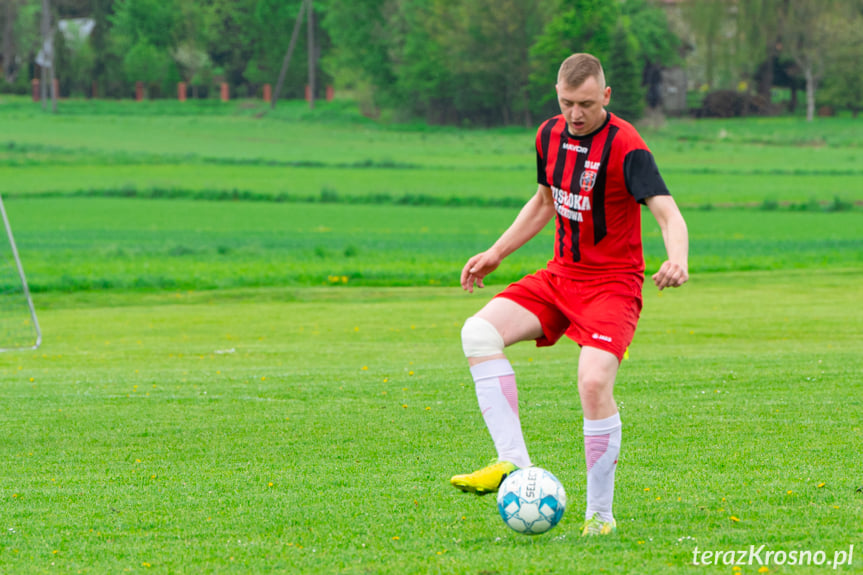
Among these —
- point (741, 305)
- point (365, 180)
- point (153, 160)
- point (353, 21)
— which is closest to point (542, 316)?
point (741, 305)

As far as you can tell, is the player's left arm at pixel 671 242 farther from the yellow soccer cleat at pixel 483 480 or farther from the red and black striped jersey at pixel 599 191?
the yellow soccer cleat at pixel 483 480

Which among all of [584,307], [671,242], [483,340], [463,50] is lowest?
[483,340]

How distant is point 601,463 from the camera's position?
5379 mm

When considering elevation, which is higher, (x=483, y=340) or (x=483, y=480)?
(x=483, y=340)

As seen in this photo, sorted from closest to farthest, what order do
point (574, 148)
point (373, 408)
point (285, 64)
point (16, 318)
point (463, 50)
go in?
point (574, 148) → point (373, 408) → point (16, 318) → point (463, 50) → point (285, 64)

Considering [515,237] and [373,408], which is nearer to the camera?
[515,237]

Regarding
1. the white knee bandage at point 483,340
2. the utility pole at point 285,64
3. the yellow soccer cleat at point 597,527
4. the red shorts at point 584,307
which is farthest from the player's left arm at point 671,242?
the utility pole at point 285,64

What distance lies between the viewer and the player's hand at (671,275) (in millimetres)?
4965

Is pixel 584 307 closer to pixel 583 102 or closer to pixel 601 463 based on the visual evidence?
pixel 601 463

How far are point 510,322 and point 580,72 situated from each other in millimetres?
1368

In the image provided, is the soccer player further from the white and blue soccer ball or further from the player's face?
the white and blue soccer ball

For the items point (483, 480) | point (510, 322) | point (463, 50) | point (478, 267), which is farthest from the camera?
point (463, 50)

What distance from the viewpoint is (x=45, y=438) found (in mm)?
8234

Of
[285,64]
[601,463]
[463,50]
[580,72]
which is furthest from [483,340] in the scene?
[285,64]
